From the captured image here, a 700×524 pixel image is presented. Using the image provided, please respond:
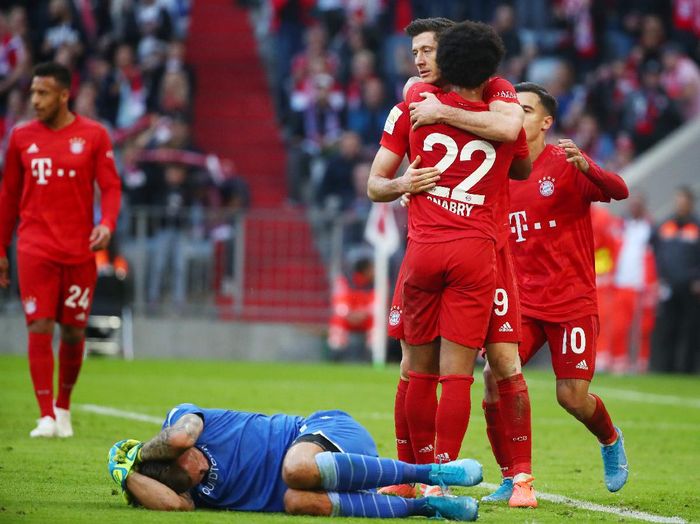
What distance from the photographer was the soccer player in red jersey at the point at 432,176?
6.73 metres

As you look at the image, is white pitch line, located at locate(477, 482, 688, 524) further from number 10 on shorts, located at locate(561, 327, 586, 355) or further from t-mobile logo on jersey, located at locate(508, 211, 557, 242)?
t-mobile logo on jersey, located at locate(508, 211, 557, 242)

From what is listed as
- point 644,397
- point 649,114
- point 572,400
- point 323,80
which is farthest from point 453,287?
point 649,114

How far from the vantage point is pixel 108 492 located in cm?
730

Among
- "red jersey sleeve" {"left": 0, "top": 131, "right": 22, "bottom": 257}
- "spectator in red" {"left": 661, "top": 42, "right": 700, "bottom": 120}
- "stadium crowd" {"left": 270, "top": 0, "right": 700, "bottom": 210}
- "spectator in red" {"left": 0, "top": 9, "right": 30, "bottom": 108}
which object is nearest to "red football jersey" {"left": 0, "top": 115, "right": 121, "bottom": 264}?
"red jersey sleeve" {"left": 0, "top": 131, "right": 22, "bottom": 257}

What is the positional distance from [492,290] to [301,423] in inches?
44.0

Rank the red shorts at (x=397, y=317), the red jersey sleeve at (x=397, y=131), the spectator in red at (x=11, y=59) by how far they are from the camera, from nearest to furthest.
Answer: the red jersey sleeve at (x=397, y=131), the red shorts at (x=397, y=317), the spectator in red at (x=11, y=59)

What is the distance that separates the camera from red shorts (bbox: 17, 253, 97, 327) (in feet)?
33.1

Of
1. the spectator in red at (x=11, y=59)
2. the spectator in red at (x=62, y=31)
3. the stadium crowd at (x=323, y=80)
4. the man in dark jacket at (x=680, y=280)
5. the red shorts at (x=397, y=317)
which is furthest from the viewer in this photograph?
the spectator in red at (x=62, y=31)

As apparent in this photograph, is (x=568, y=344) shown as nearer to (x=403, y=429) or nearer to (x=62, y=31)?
(x=403, y=429)

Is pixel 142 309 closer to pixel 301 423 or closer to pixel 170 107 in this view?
pixel 170 107

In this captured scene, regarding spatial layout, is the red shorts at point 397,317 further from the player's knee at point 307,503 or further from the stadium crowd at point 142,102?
the stadium crowd at point 142,102

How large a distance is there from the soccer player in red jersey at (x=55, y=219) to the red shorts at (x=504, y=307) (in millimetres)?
3831

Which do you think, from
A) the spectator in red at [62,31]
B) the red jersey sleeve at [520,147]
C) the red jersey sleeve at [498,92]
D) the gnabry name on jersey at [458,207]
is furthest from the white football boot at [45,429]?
the spectator in red at [62,31]

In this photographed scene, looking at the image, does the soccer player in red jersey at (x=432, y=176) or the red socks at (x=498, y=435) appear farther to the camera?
the red socks at (x=498, y=435)
